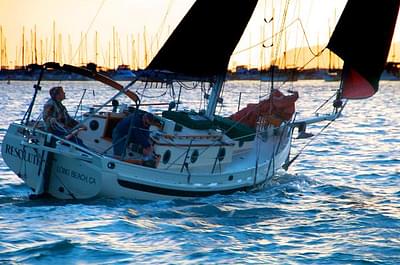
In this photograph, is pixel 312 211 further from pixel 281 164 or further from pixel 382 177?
pixel 382 177

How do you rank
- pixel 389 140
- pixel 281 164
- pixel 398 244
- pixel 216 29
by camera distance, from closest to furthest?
pixel 398 244 → pixel 216 29 → pixel 281 164 → pixel 389 140

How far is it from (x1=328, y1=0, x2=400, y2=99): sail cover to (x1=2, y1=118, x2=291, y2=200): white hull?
156 inches

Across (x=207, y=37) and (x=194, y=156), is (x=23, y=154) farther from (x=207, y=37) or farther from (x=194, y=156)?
(x=207, y=37)

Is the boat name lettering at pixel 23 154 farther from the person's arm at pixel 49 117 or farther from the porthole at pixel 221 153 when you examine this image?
the porthole at pixel 221 153

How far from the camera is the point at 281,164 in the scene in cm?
2292

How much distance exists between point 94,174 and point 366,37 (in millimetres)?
7406

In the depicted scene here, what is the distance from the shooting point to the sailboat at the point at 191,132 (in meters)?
17.9

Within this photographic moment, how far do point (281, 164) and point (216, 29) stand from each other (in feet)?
13.1

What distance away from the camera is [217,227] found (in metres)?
16.6

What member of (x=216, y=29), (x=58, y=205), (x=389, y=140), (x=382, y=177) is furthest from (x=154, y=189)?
(x=389, y=140)

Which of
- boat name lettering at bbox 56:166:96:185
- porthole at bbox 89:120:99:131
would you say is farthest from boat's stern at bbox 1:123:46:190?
porthole at bbox 89:120:99:131

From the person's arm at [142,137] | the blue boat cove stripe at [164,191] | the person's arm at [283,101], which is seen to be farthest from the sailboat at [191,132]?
the person's arm at [283,101]

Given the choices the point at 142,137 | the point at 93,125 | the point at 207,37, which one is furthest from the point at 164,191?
the point at 207,37

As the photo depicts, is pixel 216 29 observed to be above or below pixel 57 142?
above
